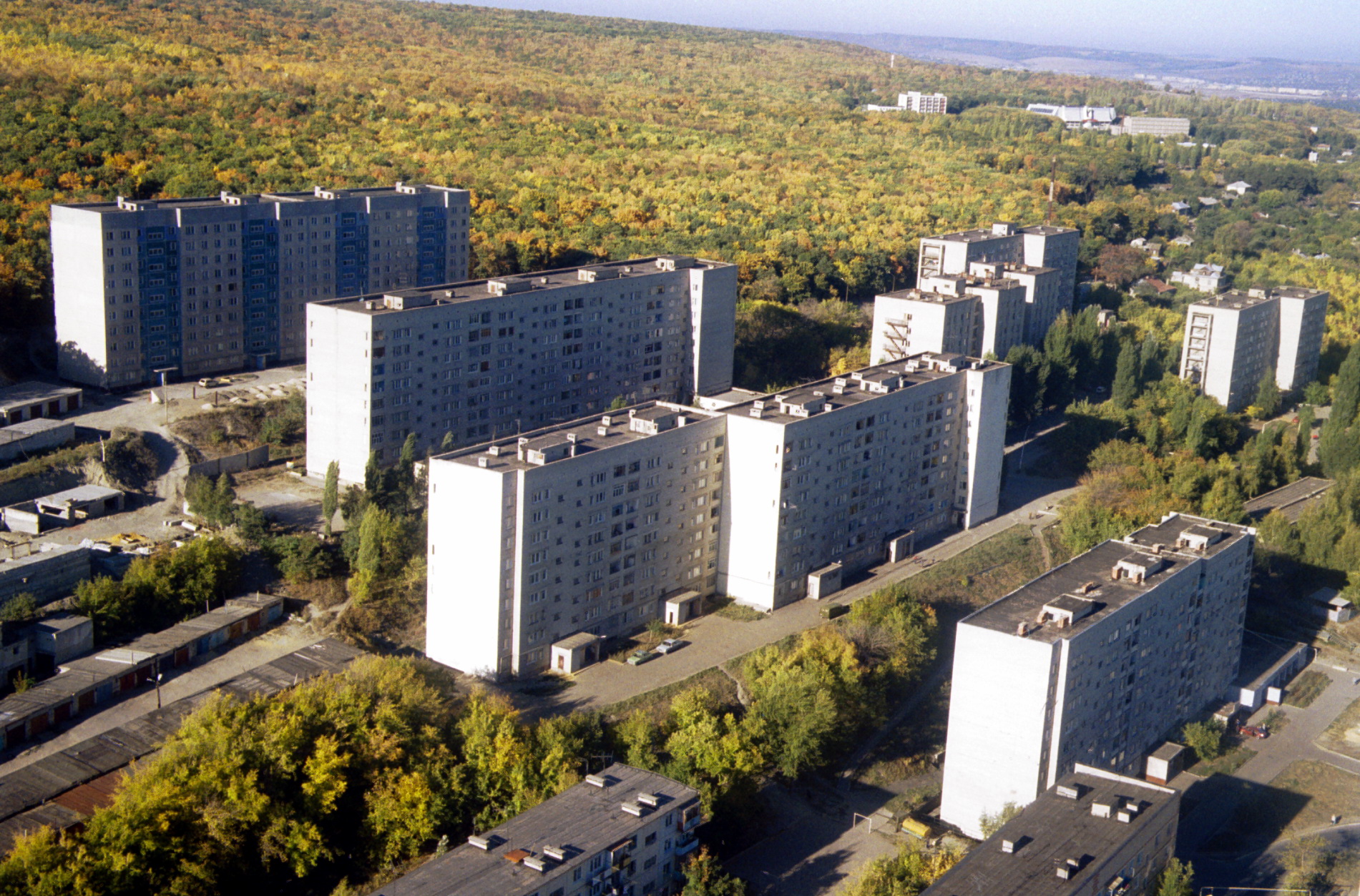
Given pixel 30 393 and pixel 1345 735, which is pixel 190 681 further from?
pixel 1345 735

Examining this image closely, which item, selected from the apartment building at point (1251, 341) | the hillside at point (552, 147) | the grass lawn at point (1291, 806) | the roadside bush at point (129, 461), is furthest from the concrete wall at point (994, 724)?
the hillside at point (552, 147)

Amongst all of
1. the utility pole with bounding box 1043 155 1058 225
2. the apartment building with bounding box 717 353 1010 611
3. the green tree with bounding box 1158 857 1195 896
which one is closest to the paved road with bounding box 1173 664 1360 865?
the green tree with bounding box 1158 857 1195 896

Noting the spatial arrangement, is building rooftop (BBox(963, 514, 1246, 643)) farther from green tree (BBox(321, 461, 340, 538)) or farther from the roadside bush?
the roadside bush

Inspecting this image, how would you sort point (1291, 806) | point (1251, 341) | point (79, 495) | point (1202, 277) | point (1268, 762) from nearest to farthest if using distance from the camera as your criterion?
1. point (1291, 806)
2. point (1268, 762)
3. point (79, 495)
4. point (1251, 341)
5. point (1202, 277)

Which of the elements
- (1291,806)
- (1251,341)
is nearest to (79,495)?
(1291,806)

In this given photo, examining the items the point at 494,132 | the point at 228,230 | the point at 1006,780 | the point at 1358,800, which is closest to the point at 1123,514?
the point at 1358,800
